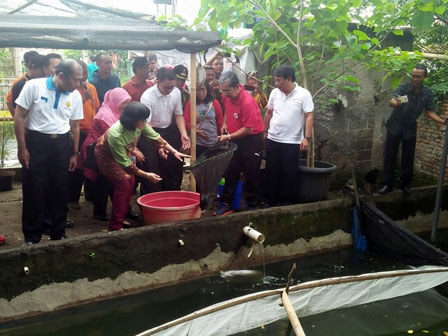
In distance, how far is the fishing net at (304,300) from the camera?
3.08m

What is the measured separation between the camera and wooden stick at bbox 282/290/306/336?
2.87 meters

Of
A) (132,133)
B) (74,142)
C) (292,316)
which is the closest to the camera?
(292,316)

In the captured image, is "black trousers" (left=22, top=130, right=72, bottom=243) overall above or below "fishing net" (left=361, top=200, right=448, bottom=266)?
above

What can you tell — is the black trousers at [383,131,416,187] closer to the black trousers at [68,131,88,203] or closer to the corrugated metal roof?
the corrugated metal roof

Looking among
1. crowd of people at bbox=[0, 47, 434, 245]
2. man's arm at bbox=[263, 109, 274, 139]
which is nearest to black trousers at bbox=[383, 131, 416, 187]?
crowd of people at bbox=[0, 47, 434, 245]

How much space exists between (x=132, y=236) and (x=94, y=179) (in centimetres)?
110

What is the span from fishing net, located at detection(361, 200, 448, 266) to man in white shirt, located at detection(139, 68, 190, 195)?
254cm

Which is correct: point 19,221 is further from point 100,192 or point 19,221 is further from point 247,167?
point 247,167

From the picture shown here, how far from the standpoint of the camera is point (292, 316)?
300 centimetres

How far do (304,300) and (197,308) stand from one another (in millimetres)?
1456

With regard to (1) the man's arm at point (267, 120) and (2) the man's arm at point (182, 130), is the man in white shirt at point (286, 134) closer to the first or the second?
(1) the man's arm at point (267, 120)

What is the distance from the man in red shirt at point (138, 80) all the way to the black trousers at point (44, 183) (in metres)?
1.65

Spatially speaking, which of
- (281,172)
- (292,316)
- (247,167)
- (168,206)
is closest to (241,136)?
(247,167)

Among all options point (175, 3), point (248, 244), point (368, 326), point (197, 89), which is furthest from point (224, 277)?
point (175, 3)
